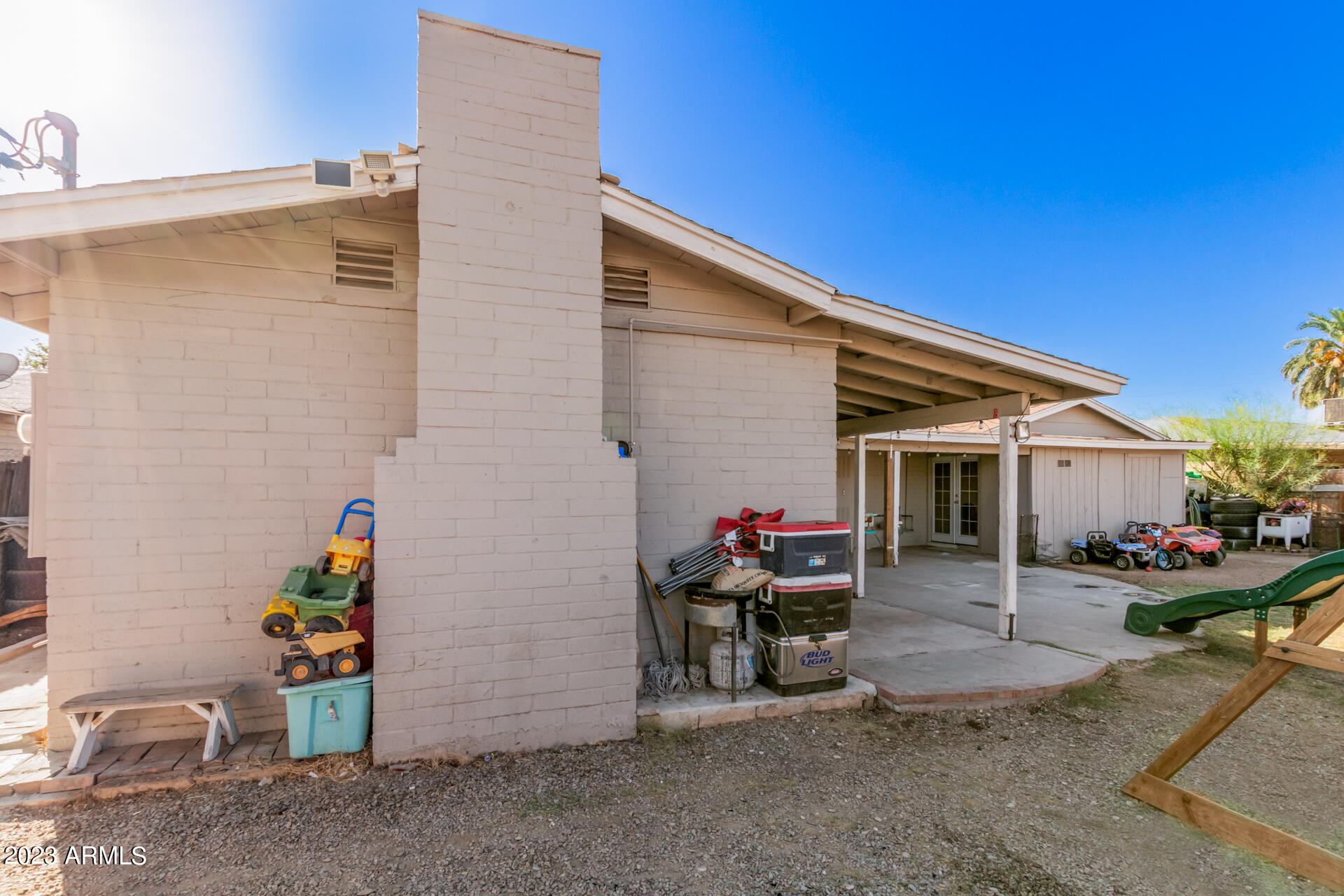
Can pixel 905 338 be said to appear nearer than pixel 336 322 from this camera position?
No

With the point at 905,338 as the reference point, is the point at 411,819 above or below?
below

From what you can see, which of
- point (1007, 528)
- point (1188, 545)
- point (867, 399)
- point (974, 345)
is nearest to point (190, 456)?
point (974, 345)

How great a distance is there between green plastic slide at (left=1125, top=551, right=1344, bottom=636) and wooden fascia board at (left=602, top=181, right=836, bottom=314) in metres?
4.24

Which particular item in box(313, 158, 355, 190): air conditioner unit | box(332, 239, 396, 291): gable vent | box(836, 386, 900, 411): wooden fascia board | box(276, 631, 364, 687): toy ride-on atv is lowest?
box(276, 631, 364, 687): toy ride-on atv

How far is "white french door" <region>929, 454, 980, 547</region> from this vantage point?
12414 mm

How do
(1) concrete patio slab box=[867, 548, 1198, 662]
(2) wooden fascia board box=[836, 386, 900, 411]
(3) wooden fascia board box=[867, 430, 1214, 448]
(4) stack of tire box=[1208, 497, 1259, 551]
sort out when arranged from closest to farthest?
(1) concrete patio slab box=[867, 548, 1198, 662]
(2) wooden fascia board box=[836, 386, 900, 411]
(3) wooden fascia board box=[867, 430, 1214, 448]
(4) stack of tire box=[1208, 497, 1259, 551]

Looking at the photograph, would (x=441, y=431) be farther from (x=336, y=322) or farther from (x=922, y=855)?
(x=922, y=855)

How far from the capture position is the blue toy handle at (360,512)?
3.47m

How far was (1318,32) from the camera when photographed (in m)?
11.6

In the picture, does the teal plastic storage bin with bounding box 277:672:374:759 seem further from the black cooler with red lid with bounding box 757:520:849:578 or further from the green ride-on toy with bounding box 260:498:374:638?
the black cooler with red lid with bounding box 757:520:849:578

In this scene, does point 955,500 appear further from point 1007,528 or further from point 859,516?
point 1007,528

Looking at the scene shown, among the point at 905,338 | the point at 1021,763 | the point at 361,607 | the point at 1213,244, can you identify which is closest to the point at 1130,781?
the point at 1021,763

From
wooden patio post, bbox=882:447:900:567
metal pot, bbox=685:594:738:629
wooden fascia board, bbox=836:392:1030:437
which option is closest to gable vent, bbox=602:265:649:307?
metal pot, bbox=685:594:738:629

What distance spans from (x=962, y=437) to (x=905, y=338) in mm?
6996
